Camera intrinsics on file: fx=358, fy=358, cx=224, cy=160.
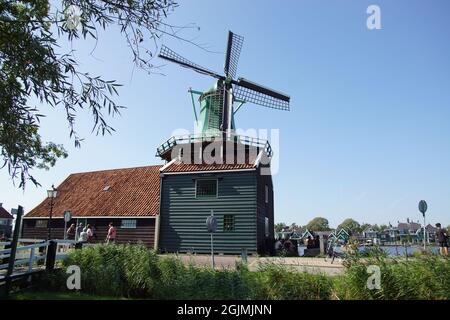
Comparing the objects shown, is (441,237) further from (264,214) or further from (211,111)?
(211,111)

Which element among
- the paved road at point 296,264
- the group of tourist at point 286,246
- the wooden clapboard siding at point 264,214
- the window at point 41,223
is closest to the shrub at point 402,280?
the paved road at point 296,264

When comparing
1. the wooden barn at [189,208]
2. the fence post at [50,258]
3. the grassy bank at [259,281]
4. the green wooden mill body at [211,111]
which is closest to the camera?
the grassy bank at [259,281]

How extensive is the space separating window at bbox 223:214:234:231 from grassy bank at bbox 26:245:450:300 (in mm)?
10465

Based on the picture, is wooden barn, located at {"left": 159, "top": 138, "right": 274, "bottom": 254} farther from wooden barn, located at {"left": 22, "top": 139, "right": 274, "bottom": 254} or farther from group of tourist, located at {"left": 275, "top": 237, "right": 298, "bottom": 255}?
group of tourist, located at {"left": 275, "top": 237, "right": 298, "bottom": 255}

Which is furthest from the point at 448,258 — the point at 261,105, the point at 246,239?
the point at 261,105

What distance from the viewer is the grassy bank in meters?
7.42

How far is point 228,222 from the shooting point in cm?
2097

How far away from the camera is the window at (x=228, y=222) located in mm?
20828

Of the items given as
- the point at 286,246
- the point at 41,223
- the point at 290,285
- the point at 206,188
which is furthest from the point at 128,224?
the point at 290,285

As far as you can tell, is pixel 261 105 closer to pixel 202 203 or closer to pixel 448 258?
pixel 202 203

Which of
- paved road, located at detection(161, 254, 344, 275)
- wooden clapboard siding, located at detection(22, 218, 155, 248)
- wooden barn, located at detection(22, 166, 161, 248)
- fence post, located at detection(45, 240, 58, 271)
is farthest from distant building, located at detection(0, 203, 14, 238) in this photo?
paved road, located at detection(161, 254, 344, 275)

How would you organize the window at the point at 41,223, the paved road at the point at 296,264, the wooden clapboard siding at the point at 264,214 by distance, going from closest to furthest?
the paved road at the point at 296,264, the wooden clapboard siding at the point at 264,214, the window at the point at 41,223

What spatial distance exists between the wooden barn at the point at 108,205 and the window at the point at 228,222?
4.60m

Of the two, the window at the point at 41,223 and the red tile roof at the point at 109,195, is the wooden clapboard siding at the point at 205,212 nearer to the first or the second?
the red tile roof at the point at 109,195
